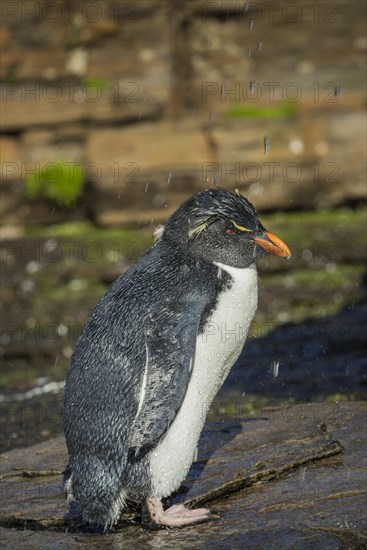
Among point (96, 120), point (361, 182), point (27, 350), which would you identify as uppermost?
point (96, 120)

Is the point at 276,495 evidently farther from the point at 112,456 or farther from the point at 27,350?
the point at 27,350

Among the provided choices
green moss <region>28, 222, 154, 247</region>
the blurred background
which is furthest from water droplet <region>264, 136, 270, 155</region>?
green moss <region>28, 222, 154, 247</region>

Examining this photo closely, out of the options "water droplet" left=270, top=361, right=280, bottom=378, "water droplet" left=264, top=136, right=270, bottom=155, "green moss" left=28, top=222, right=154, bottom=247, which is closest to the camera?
"water droplet" left=270, top=361, right=280, bottom=378

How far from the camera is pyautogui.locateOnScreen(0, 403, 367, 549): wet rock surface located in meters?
3.88

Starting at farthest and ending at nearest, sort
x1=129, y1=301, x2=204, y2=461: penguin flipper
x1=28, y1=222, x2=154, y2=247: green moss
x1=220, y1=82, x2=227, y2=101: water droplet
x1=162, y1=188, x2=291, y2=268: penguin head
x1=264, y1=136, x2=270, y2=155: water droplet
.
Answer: x1=220, y1=82, x2=227, y2=101: water droplet → x1=264, y1=136, x2=270, y2=155: water droplet → x1=28, y1=222, x2=154, y2=247: green moss → x1=162, y1=188, x2=291, y2=268: penguin head → x1=129, y1=301, x2=204, y2=461: penguin flipper

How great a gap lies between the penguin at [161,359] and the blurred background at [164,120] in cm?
521

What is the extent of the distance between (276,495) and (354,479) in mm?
330

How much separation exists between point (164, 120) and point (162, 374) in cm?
642

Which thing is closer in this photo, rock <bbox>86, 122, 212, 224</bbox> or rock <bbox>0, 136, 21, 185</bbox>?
rock <bbox>86, 122, 212, 224</bbox>

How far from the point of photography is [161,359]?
3.88 m

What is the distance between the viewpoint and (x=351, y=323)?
8.08m

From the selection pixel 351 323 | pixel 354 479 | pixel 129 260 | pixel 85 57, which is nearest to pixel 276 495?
pixel 354 479

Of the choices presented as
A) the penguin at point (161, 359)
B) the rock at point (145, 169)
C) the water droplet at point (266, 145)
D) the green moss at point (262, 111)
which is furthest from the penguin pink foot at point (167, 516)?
the green moss at point (262, 111)

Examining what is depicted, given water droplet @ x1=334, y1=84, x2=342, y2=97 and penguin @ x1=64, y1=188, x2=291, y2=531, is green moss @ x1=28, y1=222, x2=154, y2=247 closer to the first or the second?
water droplet @ x1=334, y1=84, x2=342, y2=97
